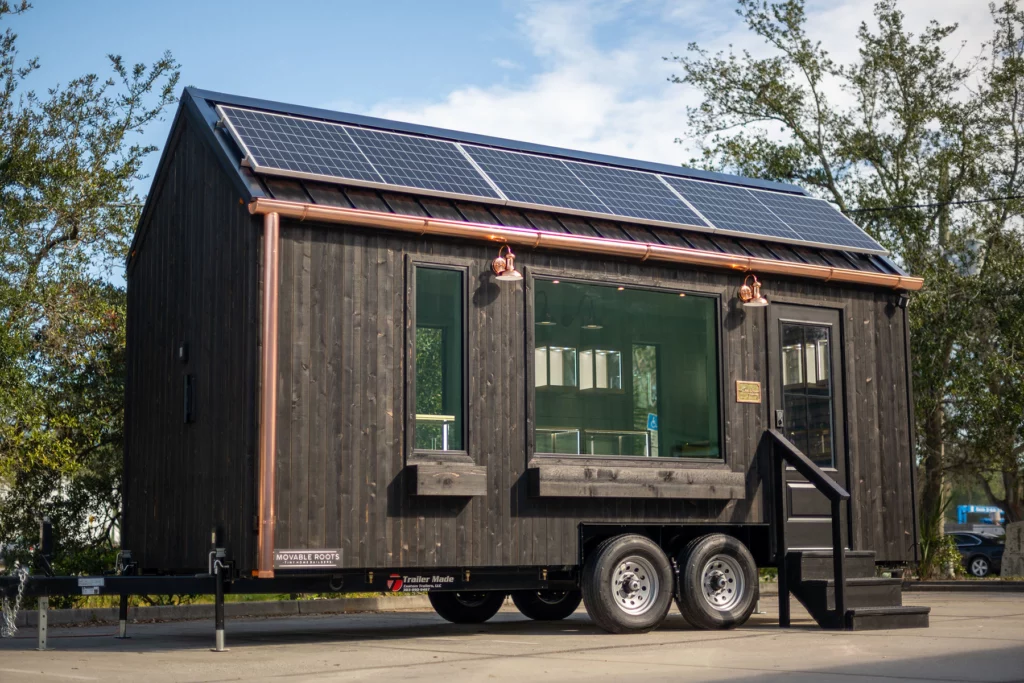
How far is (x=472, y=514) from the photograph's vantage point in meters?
11.0

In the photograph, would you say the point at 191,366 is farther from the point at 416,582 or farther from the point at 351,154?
the point at 416,582

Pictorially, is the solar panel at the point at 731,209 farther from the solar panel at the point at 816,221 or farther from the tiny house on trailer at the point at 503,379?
the solar panel at the point at 816,221

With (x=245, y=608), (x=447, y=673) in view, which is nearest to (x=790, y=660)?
(x=447, y=673)

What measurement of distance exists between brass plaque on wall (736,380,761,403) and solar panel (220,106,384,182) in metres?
4.34

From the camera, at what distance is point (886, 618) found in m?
11.7

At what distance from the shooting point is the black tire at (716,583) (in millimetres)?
11859

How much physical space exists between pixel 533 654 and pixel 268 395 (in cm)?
295

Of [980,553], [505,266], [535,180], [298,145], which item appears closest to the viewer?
[298,145]

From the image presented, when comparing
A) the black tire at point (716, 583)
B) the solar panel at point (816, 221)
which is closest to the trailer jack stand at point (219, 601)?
the black tire at point (716, 583)

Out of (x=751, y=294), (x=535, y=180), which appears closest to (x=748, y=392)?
(x=751, y=294)

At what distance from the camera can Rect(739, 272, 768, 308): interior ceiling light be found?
12.8 m

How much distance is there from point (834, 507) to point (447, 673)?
5.27m

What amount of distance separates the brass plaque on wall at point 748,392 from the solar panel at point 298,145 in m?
4.34

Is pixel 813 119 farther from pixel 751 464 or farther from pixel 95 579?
pixel 95 579
